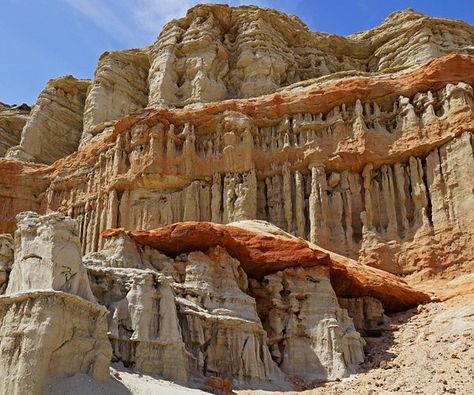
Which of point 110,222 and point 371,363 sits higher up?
point 110,222

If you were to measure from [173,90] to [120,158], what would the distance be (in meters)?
10.7

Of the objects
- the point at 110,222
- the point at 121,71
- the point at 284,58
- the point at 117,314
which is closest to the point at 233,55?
the point at 284,58

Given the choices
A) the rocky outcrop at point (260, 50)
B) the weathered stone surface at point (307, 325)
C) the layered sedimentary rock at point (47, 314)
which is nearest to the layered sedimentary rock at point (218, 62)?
the rocky outcrop at point (260, 50)

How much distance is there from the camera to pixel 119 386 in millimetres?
12617

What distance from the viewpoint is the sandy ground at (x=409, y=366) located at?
12.9 m

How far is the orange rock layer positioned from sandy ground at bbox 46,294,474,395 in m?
0.99

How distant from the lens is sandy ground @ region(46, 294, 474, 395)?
1288cm

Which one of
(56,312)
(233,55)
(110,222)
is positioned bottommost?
(56,312)

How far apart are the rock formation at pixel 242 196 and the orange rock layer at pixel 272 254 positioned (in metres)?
0.07

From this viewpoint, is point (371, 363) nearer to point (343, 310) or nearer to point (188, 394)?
point (343, 310)

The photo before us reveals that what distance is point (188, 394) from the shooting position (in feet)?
43.3

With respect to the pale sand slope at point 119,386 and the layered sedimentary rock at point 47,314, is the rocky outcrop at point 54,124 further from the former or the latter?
the pale sand slope at point 119,386

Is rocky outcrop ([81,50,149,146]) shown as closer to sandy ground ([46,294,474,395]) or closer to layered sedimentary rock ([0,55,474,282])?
layered sedimentary rock ([0,55,474,282])

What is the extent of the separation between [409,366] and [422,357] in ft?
1.44
